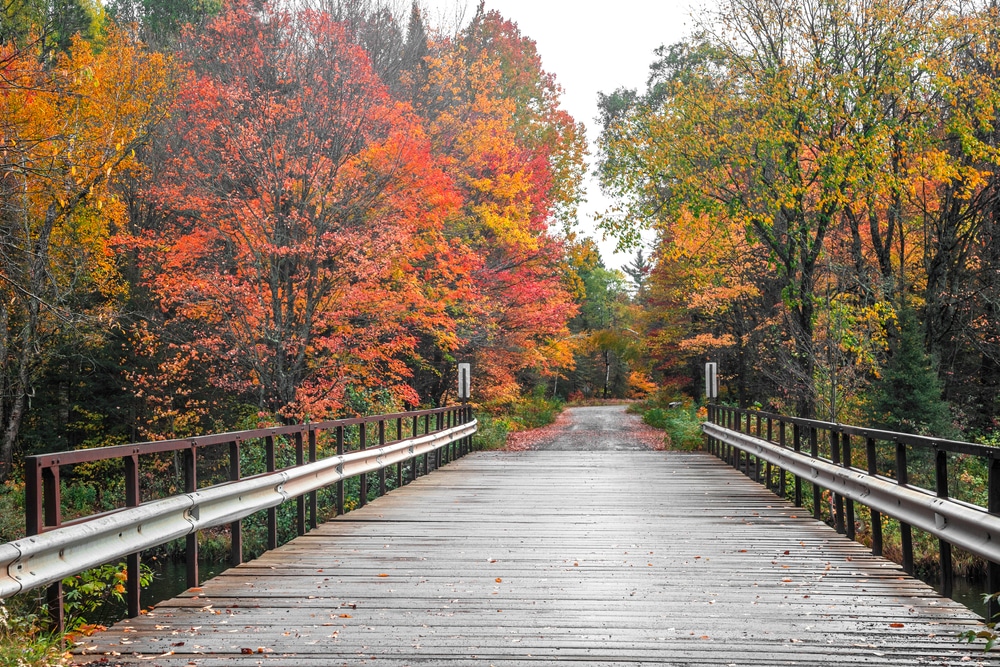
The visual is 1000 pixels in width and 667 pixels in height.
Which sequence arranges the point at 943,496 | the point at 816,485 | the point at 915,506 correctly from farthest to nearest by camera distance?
the point at 816,485 < the point at 915,506 < the point at 943,496

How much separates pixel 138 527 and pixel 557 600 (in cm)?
281

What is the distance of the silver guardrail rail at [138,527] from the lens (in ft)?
16.2

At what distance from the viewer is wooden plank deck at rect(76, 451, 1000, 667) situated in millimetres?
5430

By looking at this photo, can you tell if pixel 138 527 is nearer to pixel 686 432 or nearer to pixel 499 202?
pixel 686 432

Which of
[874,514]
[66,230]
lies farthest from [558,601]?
[66,230]

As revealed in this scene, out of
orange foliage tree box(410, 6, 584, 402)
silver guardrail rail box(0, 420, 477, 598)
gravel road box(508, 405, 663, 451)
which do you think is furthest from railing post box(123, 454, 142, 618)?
gravel road box(508, 405, 663, 451)

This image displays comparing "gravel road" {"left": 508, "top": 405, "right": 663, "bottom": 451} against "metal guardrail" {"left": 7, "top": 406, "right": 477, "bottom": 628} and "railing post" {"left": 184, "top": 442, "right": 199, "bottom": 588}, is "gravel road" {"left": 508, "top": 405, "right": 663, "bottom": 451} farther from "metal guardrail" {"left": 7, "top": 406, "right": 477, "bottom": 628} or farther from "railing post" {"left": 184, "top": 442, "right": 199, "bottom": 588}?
"railing post" {"left": 184, "top": 442, "right": 199, "bottom": 588}

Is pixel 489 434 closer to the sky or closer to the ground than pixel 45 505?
closer to the ground

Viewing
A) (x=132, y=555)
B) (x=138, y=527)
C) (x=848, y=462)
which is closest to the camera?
(x=138, y=527)

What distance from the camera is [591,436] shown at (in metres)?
35.2

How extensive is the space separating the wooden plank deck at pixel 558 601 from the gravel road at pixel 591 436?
18.4 metres

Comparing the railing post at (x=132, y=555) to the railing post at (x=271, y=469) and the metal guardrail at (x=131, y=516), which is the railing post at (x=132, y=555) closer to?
the metal guardrail at (x=131, y=516)

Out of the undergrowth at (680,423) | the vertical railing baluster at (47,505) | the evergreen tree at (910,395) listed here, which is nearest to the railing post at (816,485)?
the vertical railing baluster at (47,505)

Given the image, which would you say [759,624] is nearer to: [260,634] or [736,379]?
[260,634]
